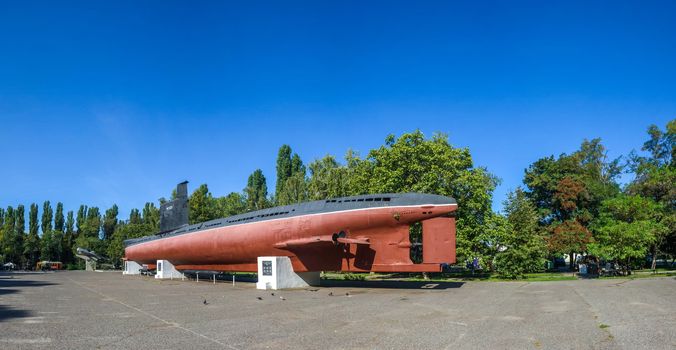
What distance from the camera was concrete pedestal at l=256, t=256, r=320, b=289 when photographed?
92.5 ft

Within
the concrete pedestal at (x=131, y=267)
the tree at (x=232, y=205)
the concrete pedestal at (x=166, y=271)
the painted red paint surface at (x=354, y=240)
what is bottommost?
the concrete pedestal at (x=131, y=267)

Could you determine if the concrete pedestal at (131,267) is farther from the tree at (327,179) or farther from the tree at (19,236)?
Result: the tree at (19,236)

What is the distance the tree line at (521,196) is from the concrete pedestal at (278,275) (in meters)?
13.6

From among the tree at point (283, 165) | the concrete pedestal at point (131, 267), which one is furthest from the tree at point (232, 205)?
the concrete pedestal at point (131, 267)

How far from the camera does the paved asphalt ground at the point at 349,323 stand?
10.7 metres

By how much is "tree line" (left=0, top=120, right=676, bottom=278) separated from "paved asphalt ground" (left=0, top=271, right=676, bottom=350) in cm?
1918

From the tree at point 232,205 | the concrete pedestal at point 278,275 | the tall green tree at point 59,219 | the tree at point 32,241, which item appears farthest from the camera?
the tall green tree at point 59,219

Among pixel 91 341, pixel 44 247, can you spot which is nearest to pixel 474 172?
pixel 91 341

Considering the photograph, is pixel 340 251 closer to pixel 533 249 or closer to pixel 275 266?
pixel 275 266

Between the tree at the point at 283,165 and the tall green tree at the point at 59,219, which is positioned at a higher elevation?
the tree at the point at 283,165

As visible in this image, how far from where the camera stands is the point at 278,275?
2817 centimetres

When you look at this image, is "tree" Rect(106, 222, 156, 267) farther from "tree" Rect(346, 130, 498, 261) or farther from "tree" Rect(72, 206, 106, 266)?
"tree" Rect(346, 130, 498, 261)

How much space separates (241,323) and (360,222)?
1339cm

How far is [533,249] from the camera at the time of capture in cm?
4053
